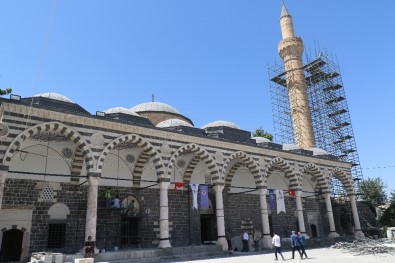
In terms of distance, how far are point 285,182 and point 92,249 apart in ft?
47.7

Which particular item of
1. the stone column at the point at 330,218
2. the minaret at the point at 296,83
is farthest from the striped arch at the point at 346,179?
the minaret at the point at 296,83

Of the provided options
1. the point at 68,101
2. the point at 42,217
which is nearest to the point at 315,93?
the point at 68,101

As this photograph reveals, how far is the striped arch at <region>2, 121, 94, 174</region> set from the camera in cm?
1045

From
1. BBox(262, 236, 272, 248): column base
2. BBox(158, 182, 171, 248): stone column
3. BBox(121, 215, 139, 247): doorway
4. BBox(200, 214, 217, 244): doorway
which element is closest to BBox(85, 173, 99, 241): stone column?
BBox(158, 182, 171, 248): stone column

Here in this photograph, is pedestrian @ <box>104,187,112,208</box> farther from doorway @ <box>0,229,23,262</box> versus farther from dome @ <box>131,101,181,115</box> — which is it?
dome @ <box>131,101,181,115</box>

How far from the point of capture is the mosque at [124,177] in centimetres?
1196

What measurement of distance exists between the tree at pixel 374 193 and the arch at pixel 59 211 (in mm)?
25070

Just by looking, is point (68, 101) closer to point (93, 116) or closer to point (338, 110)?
point (93, 116)

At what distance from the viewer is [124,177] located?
1534 cm

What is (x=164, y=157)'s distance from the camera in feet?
45.9

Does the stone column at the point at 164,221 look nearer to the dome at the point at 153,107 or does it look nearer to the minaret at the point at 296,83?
the dome at the point at 153,107

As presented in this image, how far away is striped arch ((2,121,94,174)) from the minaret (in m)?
18.6

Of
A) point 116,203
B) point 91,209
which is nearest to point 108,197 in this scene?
point 116,203

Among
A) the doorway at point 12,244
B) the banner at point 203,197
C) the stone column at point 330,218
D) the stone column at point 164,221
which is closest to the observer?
the doorway at point 12,244
